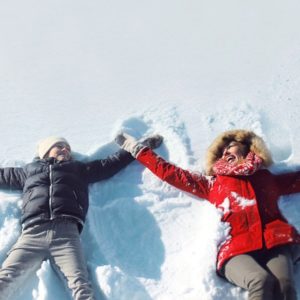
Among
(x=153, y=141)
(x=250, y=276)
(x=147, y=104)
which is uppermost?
(x=147, y=104)

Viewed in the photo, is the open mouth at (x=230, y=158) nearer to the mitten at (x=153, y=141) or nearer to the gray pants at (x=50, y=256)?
the mitten at (x=153, y=141)

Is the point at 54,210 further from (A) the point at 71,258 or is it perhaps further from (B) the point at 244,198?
(B) the point at 244,198

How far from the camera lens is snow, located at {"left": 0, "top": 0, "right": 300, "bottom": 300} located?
3.86 metres

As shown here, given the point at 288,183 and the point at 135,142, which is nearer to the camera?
the point at 288,183

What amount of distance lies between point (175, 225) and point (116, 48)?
262 centimetres

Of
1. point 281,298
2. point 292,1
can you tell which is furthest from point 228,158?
point 292,1

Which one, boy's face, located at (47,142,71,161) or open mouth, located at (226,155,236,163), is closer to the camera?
open mouth, located at (226,155,236,163)

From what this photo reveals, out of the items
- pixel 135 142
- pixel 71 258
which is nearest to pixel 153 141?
pixel 135 142

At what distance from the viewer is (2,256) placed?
3.86m

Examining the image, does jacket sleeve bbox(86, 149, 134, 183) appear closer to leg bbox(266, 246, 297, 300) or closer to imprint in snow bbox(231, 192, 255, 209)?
imprint in snow bbox(231, 192, 255, 209)

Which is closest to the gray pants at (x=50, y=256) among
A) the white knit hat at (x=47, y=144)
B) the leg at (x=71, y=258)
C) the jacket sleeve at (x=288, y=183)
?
Answer: the leg at (x=71, y=258)

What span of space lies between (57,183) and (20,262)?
674 millimetres

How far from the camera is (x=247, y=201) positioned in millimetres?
3891

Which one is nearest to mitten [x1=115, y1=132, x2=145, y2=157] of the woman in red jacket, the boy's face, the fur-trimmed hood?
the woman in red jacket
